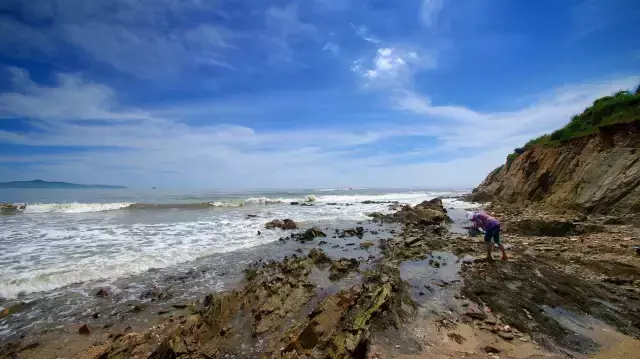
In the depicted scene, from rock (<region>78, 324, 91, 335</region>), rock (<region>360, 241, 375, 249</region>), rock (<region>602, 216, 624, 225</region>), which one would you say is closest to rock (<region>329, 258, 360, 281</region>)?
rock (<region>360, 241, 375, 249</region>)

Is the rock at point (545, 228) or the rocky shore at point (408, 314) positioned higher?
the rock at point (545, 228)

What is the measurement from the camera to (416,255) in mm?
10766

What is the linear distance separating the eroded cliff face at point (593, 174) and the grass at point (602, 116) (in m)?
0.77

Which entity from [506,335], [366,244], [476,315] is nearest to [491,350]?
[506,335]

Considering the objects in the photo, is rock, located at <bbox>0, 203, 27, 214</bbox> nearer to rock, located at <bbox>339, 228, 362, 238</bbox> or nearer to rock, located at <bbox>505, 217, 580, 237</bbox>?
rock, located at <bbox>339, 228, 362, 238</bbox>

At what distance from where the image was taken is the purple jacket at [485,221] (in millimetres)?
9857

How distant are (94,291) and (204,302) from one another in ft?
11.3

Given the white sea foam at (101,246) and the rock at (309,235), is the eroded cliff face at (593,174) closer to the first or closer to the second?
the rock at (309,235)

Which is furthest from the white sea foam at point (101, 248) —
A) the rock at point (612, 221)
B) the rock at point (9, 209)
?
the rock at point (612, 221)

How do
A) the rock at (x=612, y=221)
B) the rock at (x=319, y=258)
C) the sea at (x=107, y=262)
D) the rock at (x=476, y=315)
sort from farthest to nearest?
1. the rock at (x=612, y=221)
2. the rock at (x=319, y=258)
3. the sea at (x=107, y=262)
4. the rock at (x=476, y=315)

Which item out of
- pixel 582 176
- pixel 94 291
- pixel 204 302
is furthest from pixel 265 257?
pixel 582 176

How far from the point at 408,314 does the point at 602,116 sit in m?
24.5

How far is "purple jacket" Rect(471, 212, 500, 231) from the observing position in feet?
32.3

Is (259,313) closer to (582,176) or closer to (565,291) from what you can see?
(565,291)
